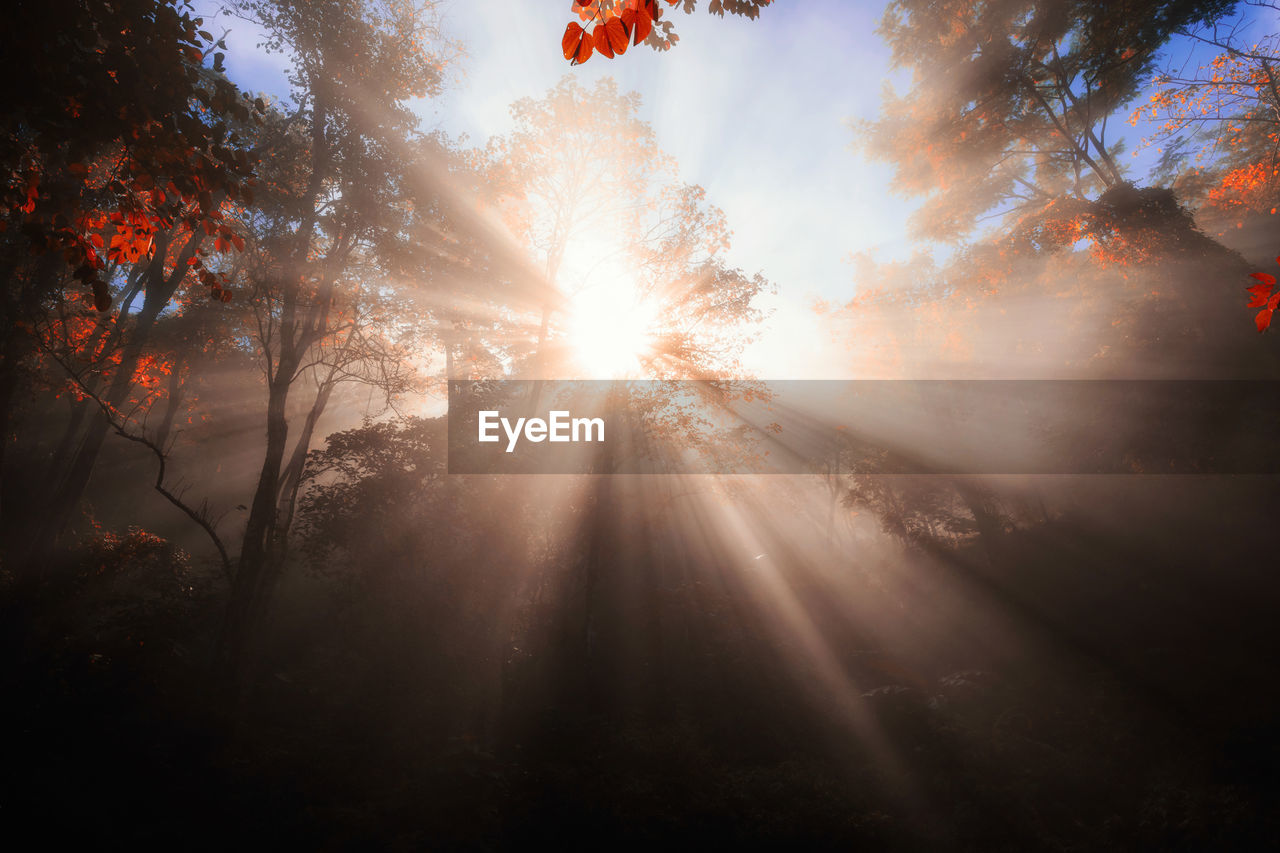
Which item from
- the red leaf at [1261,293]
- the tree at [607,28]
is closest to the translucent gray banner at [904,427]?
the red leaf at [1261,293]

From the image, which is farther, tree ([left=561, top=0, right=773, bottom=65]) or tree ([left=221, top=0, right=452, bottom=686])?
tree ([left=221, top=0, right=452, bottom=686])

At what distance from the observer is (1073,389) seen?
10.7m

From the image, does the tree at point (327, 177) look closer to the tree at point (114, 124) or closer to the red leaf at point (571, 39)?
the tree at point (114, 124)

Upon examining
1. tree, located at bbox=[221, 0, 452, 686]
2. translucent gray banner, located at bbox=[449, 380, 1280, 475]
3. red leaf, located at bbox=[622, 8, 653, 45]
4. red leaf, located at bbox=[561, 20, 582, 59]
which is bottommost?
translucent gray banner, located at bbox=[449, 380, 1280, 475]

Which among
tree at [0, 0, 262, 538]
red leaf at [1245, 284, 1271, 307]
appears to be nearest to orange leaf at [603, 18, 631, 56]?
tree at [0, 0, 262, 538]

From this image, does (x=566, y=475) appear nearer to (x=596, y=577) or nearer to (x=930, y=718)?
(x=596, y=577)

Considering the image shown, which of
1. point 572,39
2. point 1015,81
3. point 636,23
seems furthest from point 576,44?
point 1015,81

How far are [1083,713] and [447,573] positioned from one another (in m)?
15.1

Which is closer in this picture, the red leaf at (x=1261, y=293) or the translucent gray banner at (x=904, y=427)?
the red leaf at (x=1261, y=293)

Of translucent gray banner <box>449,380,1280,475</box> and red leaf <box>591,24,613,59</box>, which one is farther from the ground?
red leaf <box>591,24,613,59</box>

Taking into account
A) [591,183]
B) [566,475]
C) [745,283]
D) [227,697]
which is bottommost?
[227,697]

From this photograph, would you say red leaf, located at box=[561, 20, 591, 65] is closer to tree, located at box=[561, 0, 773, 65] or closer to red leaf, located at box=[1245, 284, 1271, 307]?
tree, located at box=[561, 0, 773, 65]

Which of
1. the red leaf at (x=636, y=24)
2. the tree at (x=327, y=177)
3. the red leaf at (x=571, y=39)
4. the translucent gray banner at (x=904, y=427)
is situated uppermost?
the tree at (x=327, y=177)

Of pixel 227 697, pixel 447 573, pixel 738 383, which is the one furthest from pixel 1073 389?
pixel 227 697
